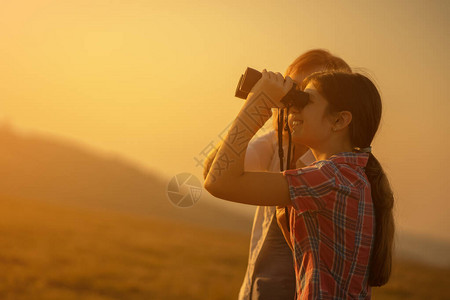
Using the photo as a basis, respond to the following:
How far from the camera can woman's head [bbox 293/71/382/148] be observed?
58.4 inches

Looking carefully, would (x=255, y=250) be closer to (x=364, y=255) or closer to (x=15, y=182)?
(x=364, y=255)

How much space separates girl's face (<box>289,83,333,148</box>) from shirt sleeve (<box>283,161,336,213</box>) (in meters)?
0.21

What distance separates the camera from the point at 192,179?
92.9 inches

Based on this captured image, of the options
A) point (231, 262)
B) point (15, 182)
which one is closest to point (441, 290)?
point (231, 262)

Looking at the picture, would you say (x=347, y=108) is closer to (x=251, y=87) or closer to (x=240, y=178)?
(x=251, y=87)

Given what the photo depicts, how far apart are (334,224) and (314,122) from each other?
1.15 ft

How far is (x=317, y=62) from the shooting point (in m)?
2.12

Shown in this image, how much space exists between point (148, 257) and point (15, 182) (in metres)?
38.0

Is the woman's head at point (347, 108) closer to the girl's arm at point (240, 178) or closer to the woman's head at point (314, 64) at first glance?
the girl's arm at point (240, 178)

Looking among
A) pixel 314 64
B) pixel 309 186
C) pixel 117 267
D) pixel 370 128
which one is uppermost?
pixel 314 64

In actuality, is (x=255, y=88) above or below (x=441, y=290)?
above

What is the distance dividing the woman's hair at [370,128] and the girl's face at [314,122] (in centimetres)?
2

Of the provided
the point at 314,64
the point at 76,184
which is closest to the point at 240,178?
the point at 314,64

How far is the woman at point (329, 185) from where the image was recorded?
4.31 ft
